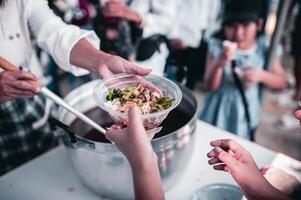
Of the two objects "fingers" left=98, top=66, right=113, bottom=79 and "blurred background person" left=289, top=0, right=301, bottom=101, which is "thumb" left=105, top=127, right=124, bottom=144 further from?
"blurred background person" left=289, top=0, right=301, bottom=101

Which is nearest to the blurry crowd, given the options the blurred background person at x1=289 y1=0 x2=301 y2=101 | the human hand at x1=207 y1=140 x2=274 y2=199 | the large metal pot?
the blurred background person at x1=289 y1=0 x2=301 y2=101

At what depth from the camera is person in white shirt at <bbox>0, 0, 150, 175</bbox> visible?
3.45 ft

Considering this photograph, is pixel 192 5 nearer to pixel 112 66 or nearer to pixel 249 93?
pixel 249 93

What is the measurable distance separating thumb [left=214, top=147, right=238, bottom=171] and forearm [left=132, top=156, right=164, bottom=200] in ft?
0.65

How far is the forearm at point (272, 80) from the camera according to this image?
2029 millimetres

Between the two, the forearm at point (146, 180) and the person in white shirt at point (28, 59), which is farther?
the person in white shirt at point (28, 59)

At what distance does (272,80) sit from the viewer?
81.0 inches

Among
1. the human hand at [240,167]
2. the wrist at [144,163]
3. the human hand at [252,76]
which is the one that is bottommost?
the human hand at [252,76]

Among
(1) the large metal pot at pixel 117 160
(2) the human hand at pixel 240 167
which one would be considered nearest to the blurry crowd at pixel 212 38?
(1) the large metal pot at pixel 117 160

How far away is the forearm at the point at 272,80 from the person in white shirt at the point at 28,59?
122cm

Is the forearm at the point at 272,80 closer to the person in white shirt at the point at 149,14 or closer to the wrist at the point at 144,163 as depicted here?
the person in white shirt at the point at 149,14

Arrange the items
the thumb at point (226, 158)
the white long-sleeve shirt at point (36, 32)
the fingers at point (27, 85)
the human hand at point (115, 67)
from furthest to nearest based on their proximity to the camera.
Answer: the white long-sleeve shirt at point (36, 32) < the human hand at point (115, 67) < the fingers at point (27, 85) < the thumb at point (226, 158)

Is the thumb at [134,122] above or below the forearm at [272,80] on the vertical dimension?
above

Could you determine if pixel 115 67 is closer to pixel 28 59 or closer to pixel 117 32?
pixel 28 59
